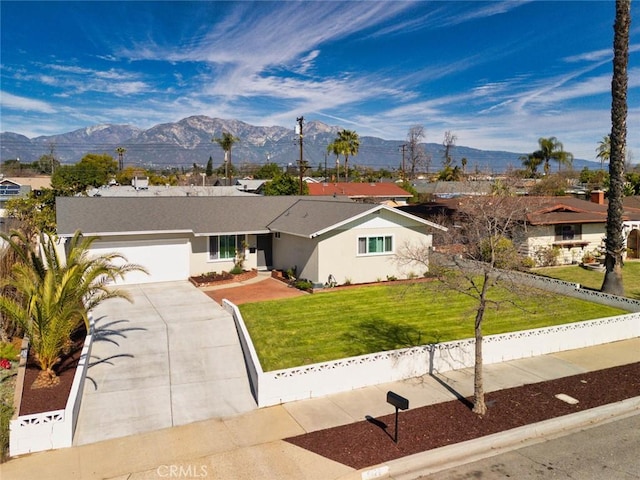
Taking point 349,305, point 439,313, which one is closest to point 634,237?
point 439,313

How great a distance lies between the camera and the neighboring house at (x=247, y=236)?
2306 centimetres

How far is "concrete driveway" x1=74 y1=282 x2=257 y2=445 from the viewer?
11.6m

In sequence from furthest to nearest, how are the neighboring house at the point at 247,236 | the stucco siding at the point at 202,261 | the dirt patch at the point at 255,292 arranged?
1. the stucco siding at the point at 202,261
2. the neighboring house at the point at 247,236
3. the dirt patch at the point at 255,292

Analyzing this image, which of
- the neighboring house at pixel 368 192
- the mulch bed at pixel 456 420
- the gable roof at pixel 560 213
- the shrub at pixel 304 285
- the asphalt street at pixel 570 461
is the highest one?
the neighboring house at pixel 368 192

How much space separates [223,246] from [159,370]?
12.0 meters

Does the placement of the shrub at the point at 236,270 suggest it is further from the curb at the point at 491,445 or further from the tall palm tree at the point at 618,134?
the tall palm tree at the point at 618,134

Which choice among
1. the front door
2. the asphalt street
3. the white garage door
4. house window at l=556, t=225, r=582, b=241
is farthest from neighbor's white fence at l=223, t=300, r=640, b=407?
house window at l=556, t=225, r=582, b=241

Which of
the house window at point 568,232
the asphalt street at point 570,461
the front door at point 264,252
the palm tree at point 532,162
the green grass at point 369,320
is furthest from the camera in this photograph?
the palm tree at point 532,162

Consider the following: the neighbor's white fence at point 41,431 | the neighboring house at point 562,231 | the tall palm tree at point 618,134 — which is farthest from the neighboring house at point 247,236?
the neighbor's white fence at point 41,431

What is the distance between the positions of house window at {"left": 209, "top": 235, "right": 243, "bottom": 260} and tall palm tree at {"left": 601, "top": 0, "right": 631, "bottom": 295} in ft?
59.1

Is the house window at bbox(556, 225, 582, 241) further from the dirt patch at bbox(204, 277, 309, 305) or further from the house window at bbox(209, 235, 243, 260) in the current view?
the house window at bbox(209, 235, 243, 260)

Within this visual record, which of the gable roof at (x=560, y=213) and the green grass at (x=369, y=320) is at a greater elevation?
the gable roof at (x=560, y=213)

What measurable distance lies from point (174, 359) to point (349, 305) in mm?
7727

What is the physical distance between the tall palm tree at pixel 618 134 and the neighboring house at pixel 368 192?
121 feet
